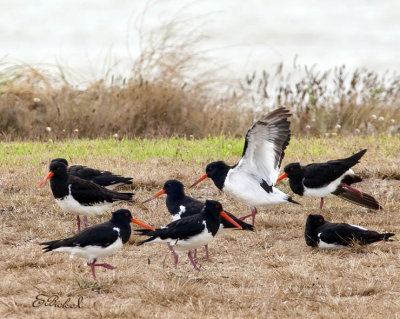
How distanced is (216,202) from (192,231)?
432 mm

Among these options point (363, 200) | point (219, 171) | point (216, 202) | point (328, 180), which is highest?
point (216, 202)

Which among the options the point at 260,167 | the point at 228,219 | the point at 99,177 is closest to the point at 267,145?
the point at 260,167

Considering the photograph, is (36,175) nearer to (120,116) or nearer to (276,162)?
(276,162)

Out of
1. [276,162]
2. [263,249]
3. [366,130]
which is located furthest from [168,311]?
[366,130]

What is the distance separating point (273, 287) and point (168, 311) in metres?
1.06

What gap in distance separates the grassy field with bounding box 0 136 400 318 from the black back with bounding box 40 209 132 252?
0.95 feet

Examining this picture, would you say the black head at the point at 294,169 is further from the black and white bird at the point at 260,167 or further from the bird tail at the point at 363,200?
the bird tail at the point at 363,200

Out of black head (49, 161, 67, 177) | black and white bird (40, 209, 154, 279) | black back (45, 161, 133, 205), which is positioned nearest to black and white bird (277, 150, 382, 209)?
black back (45, 161, 133, 205)

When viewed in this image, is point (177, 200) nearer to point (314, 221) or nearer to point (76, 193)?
point (76, 193)

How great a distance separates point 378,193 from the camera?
930 cm

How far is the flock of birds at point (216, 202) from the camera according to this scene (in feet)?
18.9

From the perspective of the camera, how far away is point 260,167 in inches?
312

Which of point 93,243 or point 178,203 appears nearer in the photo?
point 93,243

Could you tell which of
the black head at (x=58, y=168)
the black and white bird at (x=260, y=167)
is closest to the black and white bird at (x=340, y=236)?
the black and white bird at (x=260, y=167)
